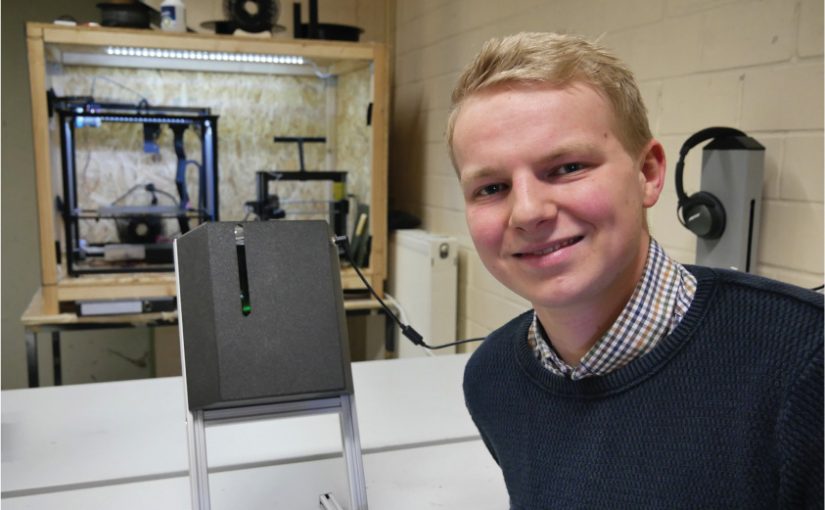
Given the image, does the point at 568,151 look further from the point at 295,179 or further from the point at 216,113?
the point at 216,113

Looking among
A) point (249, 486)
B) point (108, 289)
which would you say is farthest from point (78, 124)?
point (249, 486)

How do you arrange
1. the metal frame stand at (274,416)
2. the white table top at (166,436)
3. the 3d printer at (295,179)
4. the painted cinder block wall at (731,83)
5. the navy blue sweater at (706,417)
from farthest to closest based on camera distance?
the 3d printer at (295,179), the painted cinder block wall at (731,83), the white table top at (166,436), the metal frame stand at (274,416), the navy blue sweater at (706,417)

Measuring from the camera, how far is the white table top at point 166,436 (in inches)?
41.6

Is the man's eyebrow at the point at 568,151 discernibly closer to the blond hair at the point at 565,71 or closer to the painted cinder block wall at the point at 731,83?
the blond hair at the point at 565,71

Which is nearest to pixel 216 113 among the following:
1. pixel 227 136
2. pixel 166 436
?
pixel 227 136

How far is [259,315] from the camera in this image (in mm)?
889

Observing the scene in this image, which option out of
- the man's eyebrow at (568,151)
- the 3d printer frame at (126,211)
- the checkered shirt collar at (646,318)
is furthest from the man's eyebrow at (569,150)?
the 3d printer frame at (126,211)

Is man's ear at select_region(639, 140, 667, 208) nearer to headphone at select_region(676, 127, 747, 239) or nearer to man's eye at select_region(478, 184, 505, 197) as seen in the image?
man's eye at select_region(478, 184, 505, 197)

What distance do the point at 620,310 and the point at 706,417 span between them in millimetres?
137

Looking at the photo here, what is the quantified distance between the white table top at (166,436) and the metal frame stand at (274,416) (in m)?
0.17

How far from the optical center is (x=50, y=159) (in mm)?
2404

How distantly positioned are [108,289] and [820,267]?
Answer: 2.22 m

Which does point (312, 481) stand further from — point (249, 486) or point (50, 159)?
point (50, 159)

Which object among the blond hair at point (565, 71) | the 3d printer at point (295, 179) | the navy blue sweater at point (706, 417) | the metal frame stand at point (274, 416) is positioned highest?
the blond hair at point (565, 71)
